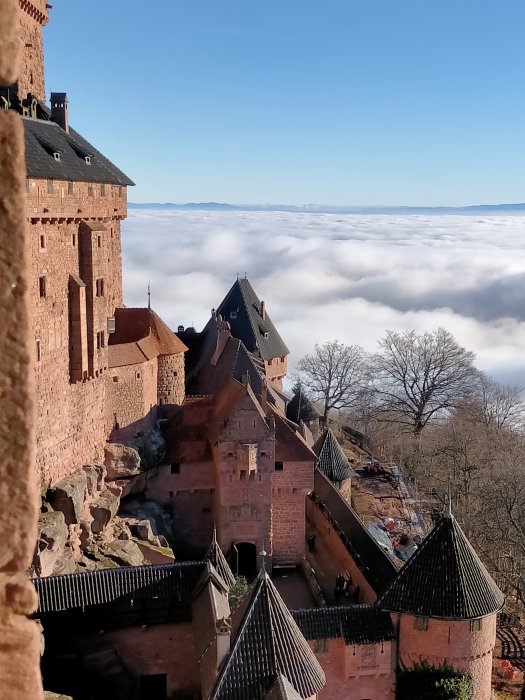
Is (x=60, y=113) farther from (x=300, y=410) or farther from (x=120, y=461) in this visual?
(x=300, y=410)

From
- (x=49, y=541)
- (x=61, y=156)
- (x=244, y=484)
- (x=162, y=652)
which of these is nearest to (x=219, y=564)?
(x=162, y=652)

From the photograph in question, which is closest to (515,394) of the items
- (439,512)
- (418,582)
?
(439,512)

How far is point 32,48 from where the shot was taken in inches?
1227

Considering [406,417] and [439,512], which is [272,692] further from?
[406,417]

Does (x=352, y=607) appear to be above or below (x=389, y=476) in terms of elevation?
above

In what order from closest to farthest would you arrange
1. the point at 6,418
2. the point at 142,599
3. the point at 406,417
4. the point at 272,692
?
the point at 6,418 < the point at 272,692 < the point at 142,599 < the point at 406,417

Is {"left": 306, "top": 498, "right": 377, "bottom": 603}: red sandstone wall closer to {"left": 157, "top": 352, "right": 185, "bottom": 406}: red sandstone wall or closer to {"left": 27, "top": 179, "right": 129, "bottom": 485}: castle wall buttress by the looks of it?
{"left": 157, "top": 352, "right": 185, "bottom": 406}: red sandstone wall

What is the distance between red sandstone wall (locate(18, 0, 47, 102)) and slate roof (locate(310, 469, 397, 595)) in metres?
23.1

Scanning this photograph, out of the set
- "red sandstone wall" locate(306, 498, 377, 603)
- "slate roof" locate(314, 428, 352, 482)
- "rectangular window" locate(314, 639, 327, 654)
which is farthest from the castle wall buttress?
"slate roof" locate(314, 428, 352, 482)

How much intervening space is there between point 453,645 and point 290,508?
12577 millimetres

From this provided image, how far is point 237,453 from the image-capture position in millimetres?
30625

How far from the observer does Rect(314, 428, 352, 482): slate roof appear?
118 feet

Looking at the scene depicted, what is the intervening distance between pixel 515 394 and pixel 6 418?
234 ft

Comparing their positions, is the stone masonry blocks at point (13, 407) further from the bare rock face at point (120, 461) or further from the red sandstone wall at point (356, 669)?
the bare rock face at point (120, 461)
